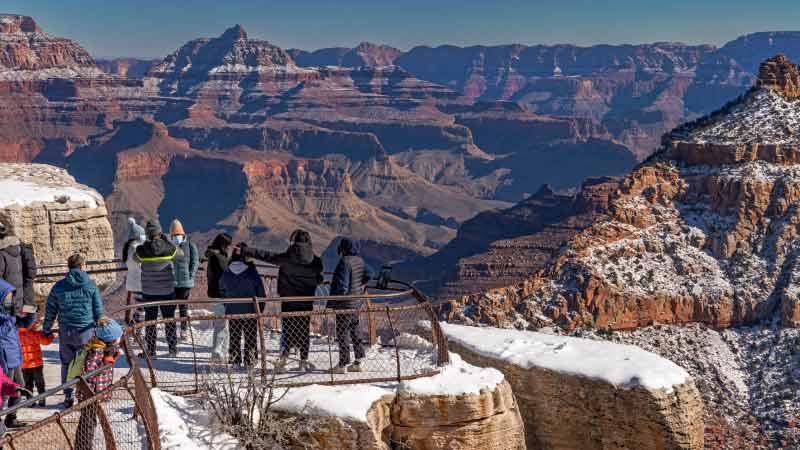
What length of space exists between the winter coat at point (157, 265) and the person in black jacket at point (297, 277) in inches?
51.1

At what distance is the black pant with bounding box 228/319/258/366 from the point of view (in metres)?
13.8

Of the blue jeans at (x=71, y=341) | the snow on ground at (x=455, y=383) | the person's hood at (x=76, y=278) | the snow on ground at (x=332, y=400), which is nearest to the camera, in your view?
the person's hood at (x=76, y=278)

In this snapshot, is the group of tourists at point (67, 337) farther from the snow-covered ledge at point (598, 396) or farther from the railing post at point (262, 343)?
the snow-covered ledge at point (598, 396)

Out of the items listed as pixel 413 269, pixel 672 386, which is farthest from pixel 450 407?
pixel 413 269

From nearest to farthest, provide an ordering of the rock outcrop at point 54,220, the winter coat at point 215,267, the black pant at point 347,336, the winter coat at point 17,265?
the winter coat at point 17,265, the black pant at point 347,336, the winter coat at point 215,267, the rock outcrop at point 54,220

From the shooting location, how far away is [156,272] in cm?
1490

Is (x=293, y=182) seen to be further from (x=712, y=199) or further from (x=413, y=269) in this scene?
(x=712, y=199)

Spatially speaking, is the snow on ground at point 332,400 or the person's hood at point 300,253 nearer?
the snow on ground at point 332,400

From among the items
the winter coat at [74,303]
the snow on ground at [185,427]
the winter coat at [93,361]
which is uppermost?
the winter coat at [74,303]

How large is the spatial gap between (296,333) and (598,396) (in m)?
5.14

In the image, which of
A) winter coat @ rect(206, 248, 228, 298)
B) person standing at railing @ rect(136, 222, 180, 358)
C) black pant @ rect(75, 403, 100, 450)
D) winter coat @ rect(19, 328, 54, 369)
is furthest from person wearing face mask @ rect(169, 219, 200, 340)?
black pant @ rect(75, 403, 100, 450)

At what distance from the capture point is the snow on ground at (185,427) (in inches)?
442

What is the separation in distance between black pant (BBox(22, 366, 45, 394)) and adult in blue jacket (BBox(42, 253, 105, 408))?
0.79m

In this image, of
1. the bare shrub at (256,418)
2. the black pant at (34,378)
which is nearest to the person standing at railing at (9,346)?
the black pant at (34,378)
